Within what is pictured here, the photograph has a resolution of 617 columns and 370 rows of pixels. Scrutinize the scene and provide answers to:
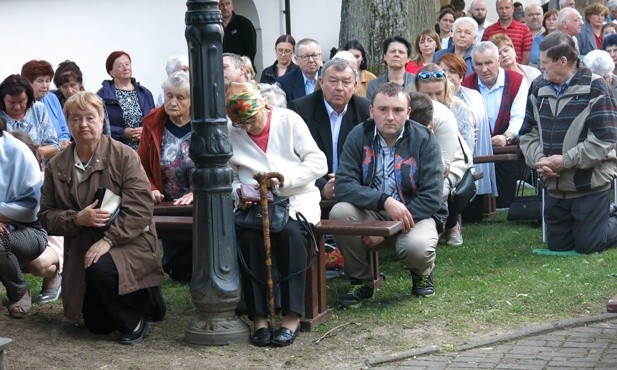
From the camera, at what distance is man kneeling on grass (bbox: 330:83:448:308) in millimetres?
8812

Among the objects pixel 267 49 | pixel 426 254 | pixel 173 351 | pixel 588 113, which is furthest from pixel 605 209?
pixel 267 49

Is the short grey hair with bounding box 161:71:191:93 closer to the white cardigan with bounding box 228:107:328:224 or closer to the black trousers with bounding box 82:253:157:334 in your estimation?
the white cardigan with bounding box 228:107:328:224

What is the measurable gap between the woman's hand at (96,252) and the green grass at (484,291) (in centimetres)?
111

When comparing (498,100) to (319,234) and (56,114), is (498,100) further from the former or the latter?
(319,234)

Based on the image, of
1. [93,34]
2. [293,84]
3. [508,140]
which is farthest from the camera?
[93,34]

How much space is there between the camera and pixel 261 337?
8.02 meters

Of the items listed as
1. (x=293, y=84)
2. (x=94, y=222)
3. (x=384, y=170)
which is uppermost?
(x=293, y=84)

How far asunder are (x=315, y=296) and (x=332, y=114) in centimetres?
211

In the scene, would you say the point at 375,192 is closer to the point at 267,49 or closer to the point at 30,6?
the point at 30,6

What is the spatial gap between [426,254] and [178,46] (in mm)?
9817

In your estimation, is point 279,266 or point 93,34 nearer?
point 279,266

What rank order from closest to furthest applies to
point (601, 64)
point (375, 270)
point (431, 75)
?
point (375, 270) < point (431, 75) < point (601, 64)

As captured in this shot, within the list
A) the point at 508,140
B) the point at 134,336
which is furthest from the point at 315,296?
the point at 508,140

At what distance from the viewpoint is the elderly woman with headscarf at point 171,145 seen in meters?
9.52
